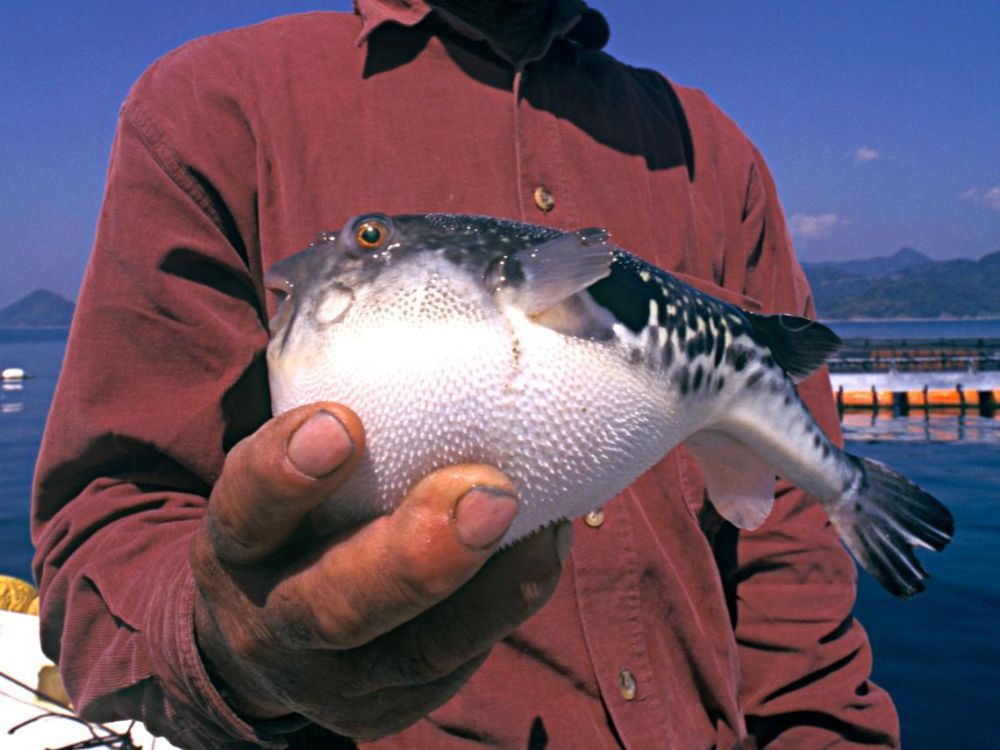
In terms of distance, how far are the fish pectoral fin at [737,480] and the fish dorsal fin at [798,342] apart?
0.27m

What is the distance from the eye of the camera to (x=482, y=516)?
1410 mm

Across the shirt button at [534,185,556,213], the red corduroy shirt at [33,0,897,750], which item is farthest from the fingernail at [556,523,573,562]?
the shirt button at [534,185,556,213]

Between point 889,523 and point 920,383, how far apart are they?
39.6 meters

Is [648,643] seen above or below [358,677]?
below

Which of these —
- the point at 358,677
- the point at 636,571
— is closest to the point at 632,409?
the point at 358,677

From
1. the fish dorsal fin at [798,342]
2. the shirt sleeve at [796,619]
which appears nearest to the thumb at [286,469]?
the fish dorsal fin at [798,342]

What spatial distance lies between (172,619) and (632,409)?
106 cm

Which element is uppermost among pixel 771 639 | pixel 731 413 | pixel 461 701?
pixel 731 413

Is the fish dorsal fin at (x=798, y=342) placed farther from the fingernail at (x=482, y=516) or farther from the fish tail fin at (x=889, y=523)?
the fingernail at (x=482, y=516)

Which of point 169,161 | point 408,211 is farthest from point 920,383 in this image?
point 169,161

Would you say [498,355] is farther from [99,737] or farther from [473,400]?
[99,737]

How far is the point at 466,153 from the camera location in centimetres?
268

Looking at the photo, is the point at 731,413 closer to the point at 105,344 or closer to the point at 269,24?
the point at 105,344

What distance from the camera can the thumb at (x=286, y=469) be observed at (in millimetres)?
1371
